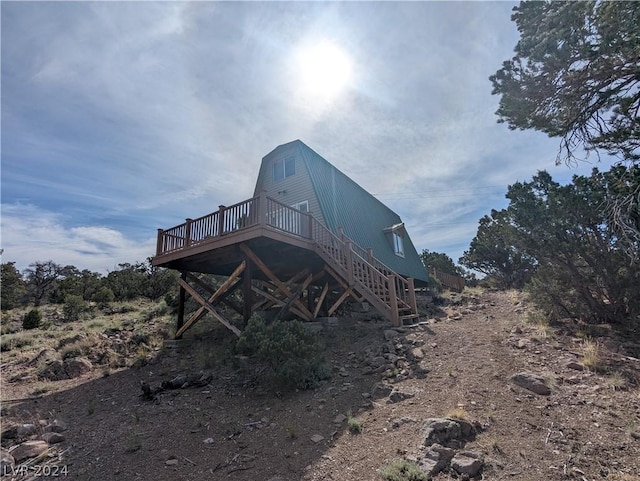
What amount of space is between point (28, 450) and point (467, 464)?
20.0 feet

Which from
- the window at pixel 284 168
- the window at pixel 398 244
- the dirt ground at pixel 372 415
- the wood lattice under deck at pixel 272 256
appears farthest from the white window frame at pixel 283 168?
the dirt ground at pixel 372 415

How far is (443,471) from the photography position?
11.3ft

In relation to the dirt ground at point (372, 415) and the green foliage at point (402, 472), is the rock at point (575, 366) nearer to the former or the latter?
the dirt ground at point (372, 415)

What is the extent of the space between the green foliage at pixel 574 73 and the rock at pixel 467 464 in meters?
7.11

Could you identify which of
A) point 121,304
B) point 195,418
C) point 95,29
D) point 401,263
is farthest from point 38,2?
point 401,263

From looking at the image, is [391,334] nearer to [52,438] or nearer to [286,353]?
[286,353]

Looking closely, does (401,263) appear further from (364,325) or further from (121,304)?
Answer: (121,304)

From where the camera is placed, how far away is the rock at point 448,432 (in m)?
3.89

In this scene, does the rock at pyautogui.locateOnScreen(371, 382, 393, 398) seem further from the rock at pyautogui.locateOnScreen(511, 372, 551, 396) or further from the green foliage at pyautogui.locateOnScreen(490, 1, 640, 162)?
the green foliage at pyautogui.locateOnScreen(490, 1, 640, 162)

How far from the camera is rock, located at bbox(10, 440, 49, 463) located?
4571mm

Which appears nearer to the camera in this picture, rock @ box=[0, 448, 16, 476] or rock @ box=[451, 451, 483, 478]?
rock @ box=[451, 451, 483, 478]

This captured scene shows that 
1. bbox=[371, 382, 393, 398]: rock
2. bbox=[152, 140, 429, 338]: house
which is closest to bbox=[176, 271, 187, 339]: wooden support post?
bbox=[152, 140, 429, 338]: house

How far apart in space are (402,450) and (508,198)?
7612 mm

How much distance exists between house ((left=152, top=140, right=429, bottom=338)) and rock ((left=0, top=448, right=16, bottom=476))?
5032mm
